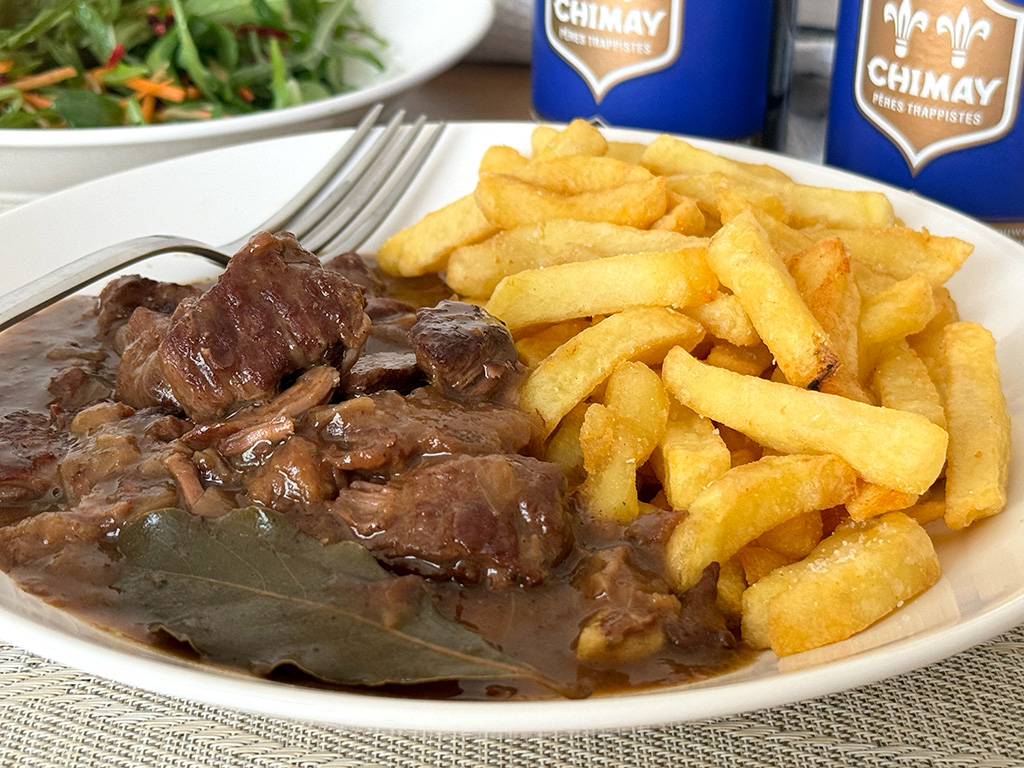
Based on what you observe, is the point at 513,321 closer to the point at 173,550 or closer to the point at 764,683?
the point at 173,550

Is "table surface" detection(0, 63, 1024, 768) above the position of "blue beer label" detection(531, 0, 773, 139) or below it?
below

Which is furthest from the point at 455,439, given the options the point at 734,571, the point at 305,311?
the point at 734,571

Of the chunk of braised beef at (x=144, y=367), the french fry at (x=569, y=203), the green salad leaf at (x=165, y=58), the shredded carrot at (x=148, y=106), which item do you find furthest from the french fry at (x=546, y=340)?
the shredded carrot at (x=148, y=106)

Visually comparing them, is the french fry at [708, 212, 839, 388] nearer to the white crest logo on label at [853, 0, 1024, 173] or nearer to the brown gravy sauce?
the brown gravy sauce

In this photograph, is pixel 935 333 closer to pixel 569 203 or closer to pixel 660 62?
pixel 569 203

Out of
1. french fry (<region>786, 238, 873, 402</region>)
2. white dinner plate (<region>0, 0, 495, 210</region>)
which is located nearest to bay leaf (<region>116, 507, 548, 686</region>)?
french fry (<region>786, 238, 873, 402</region>)

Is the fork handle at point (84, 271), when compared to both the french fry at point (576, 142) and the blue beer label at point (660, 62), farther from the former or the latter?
the blue beer label at point (660, 62)
